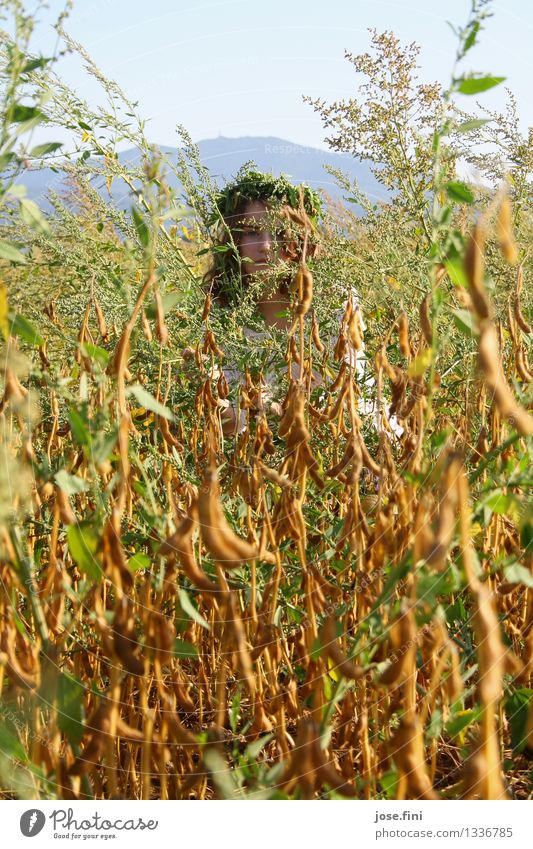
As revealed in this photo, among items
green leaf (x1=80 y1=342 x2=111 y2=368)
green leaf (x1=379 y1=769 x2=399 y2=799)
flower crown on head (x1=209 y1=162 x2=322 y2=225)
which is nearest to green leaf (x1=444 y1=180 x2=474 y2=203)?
green leaf (x1=80 y1=342 x2=111 y2=368)

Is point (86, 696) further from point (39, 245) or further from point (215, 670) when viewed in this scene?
point (39, 245)

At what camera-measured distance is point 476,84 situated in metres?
0.45

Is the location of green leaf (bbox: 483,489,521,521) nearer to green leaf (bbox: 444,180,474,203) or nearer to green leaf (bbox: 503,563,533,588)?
green leaf (bbox: 503,563,533,588)

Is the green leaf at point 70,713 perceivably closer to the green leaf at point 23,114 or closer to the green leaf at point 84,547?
the green leaf at point 84,547

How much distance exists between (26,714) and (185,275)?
82 centimetres

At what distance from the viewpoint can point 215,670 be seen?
726 millimetres

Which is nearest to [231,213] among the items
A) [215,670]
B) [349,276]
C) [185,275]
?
[185,275]

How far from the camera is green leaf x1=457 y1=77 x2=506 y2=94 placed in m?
0.45

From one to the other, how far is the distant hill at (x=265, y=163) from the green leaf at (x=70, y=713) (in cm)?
67

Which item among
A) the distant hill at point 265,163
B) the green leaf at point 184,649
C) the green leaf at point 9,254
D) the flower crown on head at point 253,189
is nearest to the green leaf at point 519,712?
the green leaf at point 184,649

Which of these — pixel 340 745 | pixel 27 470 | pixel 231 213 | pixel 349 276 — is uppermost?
pixel 231 213

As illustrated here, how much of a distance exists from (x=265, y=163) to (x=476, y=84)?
1.14m

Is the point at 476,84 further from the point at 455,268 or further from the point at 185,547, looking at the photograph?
the point at 185,547
